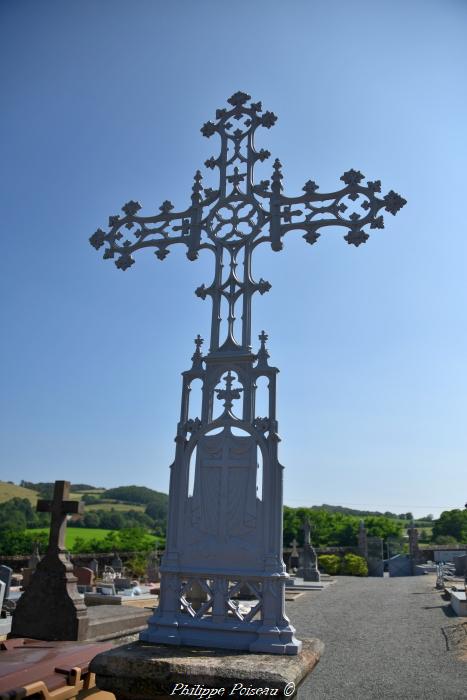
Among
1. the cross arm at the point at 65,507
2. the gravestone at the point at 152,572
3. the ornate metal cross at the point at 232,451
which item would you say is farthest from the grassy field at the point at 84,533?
the ornate metal cross at the point at 232,451

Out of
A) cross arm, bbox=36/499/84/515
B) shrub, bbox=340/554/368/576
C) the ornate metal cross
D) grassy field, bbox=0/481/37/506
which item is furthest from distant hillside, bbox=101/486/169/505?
the ornate metal cross

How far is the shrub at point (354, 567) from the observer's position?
33.2 metres

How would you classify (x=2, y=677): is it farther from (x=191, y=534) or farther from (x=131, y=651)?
(x=191, y=534)

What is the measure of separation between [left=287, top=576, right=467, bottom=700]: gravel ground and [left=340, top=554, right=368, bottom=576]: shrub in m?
13.7

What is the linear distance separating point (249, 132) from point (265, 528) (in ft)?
12.3

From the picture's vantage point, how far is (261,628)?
359cm

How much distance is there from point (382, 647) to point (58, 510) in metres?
7.28

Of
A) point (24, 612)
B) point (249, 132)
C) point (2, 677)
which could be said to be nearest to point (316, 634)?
point (24, 612)

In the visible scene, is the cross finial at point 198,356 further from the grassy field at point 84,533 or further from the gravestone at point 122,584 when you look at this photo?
the grassy field at point 84,533

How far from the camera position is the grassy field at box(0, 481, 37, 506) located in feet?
235

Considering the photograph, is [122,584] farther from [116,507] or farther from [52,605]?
[116,507]

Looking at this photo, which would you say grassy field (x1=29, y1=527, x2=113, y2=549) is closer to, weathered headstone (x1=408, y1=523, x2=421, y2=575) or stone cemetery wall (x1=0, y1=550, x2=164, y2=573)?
stone cemetery wall (x1=0, y1=550, x2=164, y2=573)

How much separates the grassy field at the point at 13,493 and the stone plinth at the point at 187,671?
7352cm

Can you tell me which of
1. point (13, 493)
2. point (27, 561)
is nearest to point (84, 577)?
point (27, 561)
